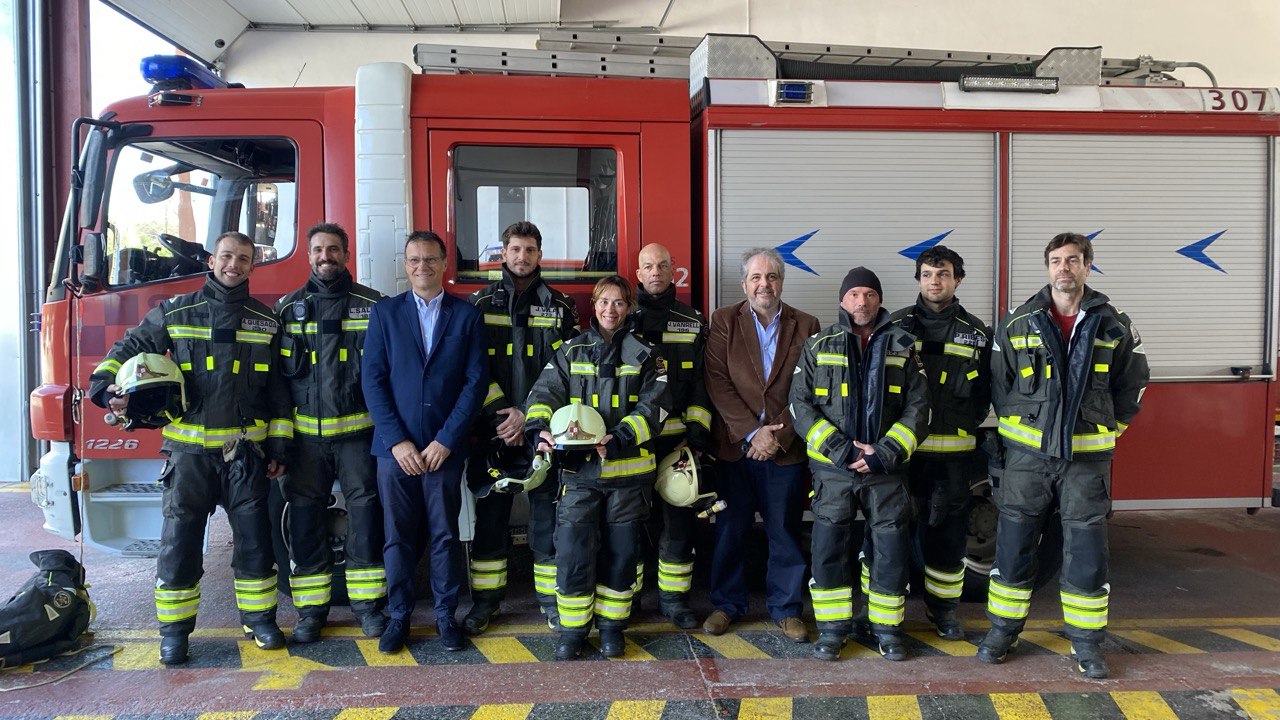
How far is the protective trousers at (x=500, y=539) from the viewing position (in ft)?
12.1

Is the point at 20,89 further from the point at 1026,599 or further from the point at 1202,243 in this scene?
the point at 1202,243

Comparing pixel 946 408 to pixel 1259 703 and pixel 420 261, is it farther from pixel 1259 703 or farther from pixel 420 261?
pixel 420 261

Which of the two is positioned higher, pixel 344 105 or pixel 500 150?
pixel 344 105

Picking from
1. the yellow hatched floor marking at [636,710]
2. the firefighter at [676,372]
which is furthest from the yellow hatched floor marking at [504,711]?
the firefighter at [676,372]

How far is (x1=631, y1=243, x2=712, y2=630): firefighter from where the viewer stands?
3672 millimetres

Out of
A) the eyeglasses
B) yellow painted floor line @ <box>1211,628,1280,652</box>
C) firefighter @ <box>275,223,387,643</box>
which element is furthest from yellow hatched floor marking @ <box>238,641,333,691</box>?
yellow painted floor line @ <box>1211,628,1280,652</box>

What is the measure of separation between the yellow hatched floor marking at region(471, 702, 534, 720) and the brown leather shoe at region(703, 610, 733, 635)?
1032mm

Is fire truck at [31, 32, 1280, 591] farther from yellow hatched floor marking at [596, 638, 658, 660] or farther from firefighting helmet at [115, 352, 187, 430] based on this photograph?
yellow hatched floor marking at [596, 638, 658, 660]

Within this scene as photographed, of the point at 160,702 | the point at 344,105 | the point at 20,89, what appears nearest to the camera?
the point at 160,702

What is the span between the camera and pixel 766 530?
3.75 meters

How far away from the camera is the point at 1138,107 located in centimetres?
409

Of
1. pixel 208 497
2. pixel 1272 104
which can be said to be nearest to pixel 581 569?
pixel 208 497

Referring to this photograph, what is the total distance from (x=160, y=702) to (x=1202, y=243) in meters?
5.65

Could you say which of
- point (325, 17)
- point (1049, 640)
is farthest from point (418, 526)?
point (325, 17)
